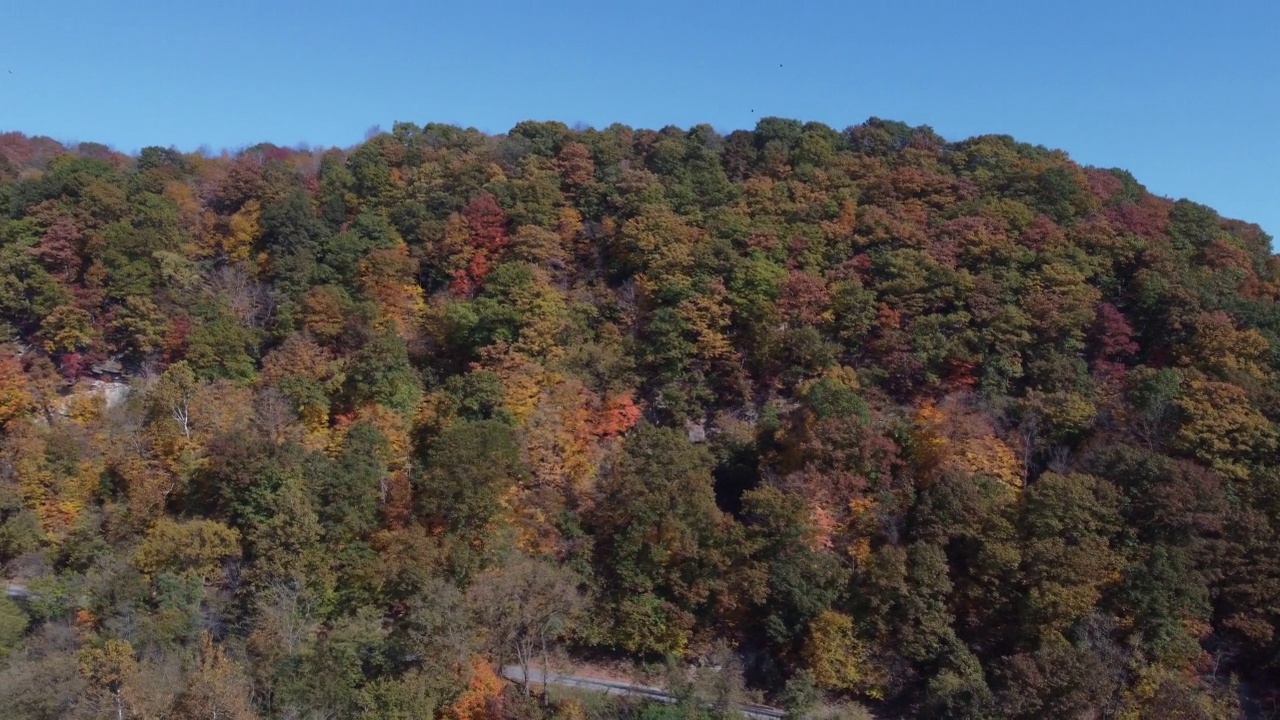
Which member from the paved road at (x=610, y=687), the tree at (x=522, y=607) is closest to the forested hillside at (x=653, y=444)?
the tree at (x=522, y=607)

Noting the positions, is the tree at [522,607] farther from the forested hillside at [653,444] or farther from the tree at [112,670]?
the tree at [112,670]

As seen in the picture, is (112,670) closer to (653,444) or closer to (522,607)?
(522,607)

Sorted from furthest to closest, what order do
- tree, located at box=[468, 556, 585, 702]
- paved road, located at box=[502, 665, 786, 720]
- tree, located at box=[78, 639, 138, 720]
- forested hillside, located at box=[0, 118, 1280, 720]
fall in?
1. paved road, located at box=[502, 665, 786, 720]
2. tree, located at box=[468, 556, 585, 702]
3. forested hillside, located at box=[0, 118, 1280, 720]
4. tree, located at box=[78, 639, 138, 720]

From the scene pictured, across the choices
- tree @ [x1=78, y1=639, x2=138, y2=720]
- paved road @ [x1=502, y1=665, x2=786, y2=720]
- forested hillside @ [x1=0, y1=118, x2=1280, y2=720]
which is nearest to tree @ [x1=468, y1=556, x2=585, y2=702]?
forested hillside @ [x1=0, y1=118, x2=1280, y2=720]

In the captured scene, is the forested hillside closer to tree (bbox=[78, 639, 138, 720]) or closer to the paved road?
tree (bbox=[78, 639, 138, 720])

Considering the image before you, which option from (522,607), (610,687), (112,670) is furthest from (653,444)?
(112,670)

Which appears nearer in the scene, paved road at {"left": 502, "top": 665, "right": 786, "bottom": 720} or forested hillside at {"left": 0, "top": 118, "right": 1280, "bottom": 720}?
forested hillside at {"left": 0, "top": 118, "right": 1280, "bottom": 720}

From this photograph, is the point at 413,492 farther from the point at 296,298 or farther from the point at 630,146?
the point at 630,146
